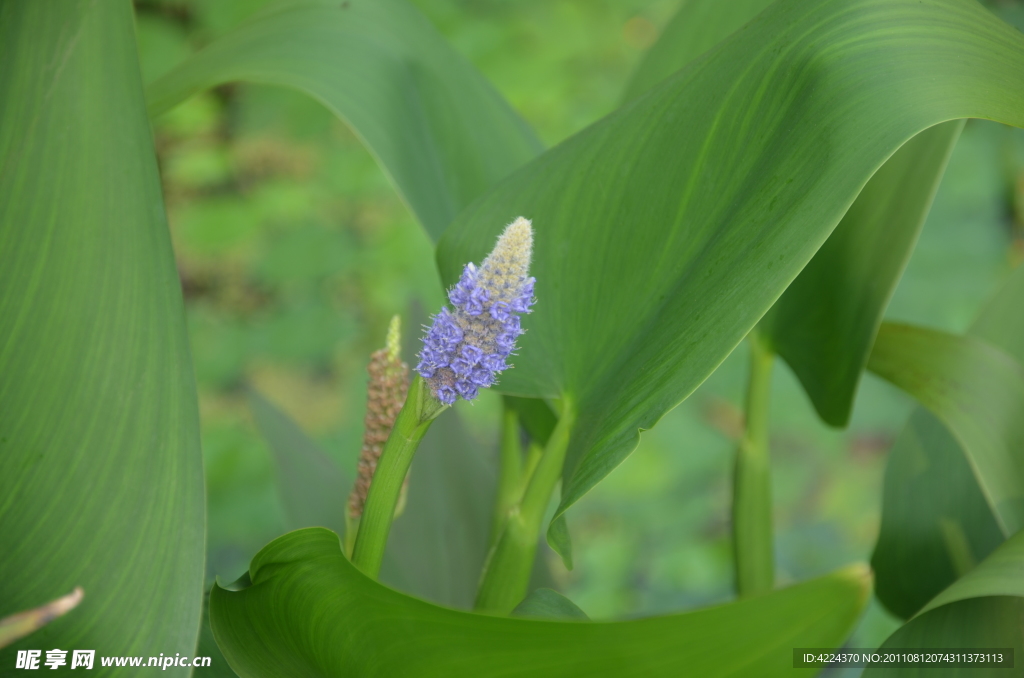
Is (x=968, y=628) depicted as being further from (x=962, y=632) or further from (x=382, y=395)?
(x=382, y=395)

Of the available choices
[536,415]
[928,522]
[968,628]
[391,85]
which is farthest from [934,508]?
[391,85]

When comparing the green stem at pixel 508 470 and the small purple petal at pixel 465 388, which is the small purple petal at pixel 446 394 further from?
the green stem at pixel 508 470

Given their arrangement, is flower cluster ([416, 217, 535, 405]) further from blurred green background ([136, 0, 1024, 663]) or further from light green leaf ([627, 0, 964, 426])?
blurred green background ([136, 0, 1024, 663])

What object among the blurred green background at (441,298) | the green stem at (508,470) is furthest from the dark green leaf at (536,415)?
the blurred green background at (441,298)

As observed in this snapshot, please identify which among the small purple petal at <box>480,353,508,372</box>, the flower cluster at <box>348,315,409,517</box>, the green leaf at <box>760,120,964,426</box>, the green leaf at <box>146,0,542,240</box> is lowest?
the small purple petal at <box>480,353,508,372</box>

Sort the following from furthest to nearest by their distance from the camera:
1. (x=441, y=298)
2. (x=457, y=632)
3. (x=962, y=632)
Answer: (x=441, y=298), (x=962, y=632), (x=457, y=632)

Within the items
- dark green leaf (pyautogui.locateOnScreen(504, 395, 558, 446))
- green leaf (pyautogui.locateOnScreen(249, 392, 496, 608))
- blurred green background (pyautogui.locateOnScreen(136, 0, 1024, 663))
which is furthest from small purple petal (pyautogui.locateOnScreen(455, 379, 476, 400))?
blurred green background (pyautogui.locateOnScreen(136, 0, 1024, 663))
